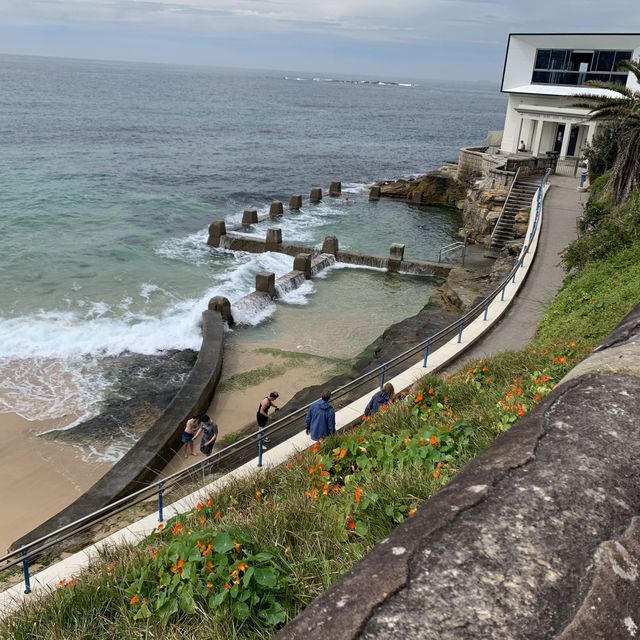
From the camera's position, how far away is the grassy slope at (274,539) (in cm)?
396

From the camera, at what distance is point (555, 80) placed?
3853 centimetres

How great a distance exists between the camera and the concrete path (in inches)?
512

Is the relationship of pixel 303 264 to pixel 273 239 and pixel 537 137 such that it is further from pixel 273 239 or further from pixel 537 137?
pixel 537 137

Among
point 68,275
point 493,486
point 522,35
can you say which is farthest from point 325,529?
point 522,35

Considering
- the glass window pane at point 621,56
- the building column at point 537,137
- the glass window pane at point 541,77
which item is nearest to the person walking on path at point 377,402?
the building column at point 537,137

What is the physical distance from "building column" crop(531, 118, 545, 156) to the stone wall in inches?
1519

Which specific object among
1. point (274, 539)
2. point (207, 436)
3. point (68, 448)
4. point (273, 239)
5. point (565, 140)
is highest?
point (565, 140)

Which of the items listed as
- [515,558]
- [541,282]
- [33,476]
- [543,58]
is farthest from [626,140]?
[543,58]

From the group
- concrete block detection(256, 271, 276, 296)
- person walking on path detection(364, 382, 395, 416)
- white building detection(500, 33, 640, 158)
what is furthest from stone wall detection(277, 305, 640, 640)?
white building detection(500, 33, 640, 158)

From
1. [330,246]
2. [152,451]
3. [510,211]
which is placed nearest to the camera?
[152,451]

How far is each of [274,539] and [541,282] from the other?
14.5 m

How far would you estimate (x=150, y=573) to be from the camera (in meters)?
4.61

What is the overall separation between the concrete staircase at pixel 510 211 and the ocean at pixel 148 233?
360cm

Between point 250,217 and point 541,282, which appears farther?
point 250,217
